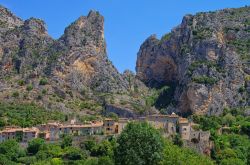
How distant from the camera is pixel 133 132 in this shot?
299 feet

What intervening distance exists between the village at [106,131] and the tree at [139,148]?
25.3 meters

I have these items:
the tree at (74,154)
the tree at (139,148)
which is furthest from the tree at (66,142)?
the tree at (139,148)

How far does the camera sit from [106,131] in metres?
120

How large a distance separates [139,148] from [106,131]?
31641 millimetres

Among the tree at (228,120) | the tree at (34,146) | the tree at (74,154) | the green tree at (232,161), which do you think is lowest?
the green tree at (232,161)

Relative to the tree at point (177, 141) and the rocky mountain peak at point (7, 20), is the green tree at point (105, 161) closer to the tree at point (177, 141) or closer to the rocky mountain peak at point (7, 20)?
the tree at point (177, 141)

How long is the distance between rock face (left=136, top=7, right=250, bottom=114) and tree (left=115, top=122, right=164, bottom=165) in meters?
56.4

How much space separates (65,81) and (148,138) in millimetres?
68579

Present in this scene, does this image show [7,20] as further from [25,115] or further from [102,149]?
[102,149]

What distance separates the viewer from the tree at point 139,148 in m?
87.2

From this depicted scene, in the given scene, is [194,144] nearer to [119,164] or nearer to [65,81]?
[119,164]

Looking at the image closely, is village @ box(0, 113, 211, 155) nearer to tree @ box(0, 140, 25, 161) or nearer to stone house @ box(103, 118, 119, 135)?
stone house @ box(103, 118, 119, 135)

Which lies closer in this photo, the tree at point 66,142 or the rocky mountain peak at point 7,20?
the tree at point 66,142

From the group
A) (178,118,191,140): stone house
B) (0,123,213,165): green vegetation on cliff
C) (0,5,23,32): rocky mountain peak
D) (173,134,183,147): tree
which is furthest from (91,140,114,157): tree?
(0,5,23,32): rocky mountain peak
